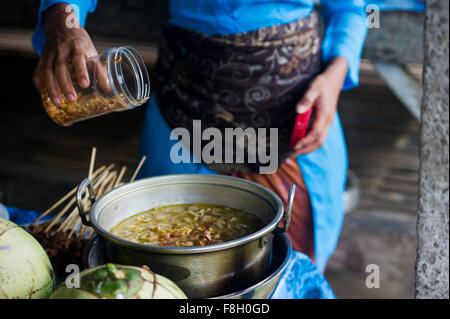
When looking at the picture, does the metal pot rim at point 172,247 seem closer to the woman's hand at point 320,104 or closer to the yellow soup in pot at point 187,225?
the yellow soup in pot at point 187,225

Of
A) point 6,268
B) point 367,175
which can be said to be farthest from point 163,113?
point 367,175

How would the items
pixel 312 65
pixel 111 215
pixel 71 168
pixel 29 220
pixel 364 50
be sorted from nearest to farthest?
pixel 111 215, pixel 29 220, pixel 312 65, pixel 364 50, pixel 71 168

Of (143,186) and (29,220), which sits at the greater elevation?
(143,186)

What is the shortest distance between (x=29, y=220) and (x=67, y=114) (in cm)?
80

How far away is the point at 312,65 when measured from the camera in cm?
181

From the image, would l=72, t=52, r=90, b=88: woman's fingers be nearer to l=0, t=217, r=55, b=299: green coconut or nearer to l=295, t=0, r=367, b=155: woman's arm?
l=0, t=217, r=55, b=299: green coconut

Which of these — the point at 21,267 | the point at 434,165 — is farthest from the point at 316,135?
the point at 21,267

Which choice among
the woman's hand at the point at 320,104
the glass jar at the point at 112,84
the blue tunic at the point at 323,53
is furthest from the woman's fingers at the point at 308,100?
the glass jar at the point at 112,84

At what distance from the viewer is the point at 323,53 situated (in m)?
1.95

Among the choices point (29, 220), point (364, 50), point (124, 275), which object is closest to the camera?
point (124, 275)

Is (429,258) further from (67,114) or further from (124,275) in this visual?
(67,114)

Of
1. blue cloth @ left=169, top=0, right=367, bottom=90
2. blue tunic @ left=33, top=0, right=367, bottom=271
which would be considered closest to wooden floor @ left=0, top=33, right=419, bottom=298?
blue tunic @ left=33, top=0, right=367, bottom=271

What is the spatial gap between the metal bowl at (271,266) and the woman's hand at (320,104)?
0.75m

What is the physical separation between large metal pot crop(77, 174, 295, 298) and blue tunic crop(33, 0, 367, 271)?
67 cm
